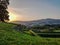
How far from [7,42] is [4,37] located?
98 cm

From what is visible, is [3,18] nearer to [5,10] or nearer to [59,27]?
[5,10]

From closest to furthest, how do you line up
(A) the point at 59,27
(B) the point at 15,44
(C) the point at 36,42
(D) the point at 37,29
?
(B) the point at 15,44
(C) the point at 36,42
(D) the point at 37,29
(A) the point at 59,27

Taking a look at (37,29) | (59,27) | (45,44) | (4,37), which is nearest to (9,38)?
(4,37)

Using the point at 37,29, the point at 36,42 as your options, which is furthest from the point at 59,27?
the point at 36,42

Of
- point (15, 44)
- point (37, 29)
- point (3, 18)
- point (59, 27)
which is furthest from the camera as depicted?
point (3, 18)

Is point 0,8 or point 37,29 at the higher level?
point 0,8

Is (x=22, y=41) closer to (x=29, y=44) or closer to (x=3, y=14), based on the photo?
(x=29, y=44)

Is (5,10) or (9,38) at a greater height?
(5,10)

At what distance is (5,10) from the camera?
1451 inches

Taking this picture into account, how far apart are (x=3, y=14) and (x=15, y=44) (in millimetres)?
25468

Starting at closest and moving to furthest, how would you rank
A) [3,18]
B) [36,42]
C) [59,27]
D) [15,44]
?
[15,44] < [36,42] < [59,27] < [3,18]

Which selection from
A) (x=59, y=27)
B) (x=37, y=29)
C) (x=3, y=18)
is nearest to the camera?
(x=37, y=29)

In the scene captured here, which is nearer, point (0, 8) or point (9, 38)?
point (9, 38)

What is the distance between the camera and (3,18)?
3625 centimetres
